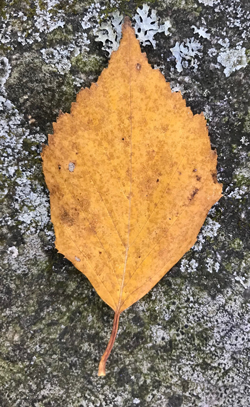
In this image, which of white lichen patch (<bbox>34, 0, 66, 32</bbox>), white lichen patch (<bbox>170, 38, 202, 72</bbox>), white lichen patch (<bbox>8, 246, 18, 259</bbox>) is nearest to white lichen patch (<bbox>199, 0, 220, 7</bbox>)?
white lichen patch (<bbox>170, 38, 202, 72</bbox>)

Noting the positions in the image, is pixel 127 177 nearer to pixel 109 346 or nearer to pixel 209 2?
pixel 109 346

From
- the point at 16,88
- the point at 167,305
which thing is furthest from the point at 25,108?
the point at 167,305

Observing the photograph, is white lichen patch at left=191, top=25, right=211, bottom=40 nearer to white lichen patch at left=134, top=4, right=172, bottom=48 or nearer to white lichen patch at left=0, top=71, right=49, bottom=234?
white lichen patch at left=134, top=4, right=172, bottom=48

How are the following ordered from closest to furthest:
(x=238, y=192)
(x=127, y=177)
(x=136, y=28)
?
(x=127, y=177), (x=136, y=28), (x=238, y=192)

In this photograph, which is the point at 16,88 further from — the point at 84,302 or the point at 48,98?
the point at 84,302

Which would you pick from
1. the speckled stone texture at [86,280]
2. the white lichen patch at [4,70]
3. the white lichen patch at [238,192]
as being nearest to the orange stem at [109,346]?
the speckled stone texture at [86,280]

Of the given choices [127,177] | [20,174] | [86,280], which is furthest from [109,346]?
[20,174]
